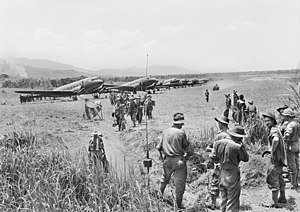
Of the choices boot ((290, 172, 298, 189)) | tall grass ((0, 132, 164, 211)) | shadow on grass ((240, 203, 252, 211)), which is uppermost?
tall grass ((0, 132, 164, 211))

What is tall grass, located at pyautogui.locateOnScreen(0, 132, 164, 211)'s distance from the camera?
15.3ft

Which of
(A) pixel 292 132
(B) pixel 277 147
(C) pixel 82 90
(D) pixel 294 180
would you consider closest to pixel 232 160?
(B) pixel 277 147

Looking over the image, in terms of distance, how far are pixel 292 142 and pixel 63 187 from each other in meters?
4.23

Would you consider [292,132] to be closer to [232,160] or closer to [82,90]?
[232,160]

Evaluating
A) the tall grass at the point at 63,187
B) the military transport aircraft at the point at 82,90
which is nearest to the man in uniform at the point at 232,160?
the tall grass at the point at 63,187

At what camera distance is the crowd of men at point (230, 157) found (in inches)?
199

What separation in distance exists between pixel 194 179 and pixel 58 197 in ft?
14.3

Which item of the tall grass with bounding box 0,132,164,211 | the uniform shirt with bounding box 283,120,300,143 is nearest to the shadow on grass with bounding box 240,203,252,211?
the uniform shirt with bounding box 283,120,300,143

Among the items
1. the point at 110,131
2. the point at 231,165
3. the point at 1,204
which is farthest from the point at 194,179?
the point at 110,131

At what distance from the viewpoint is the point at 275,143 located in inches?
221

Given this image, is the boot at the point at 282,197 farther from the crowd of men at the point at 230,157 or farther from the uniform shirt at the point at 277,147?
the uniform shirt at the point at 277,147

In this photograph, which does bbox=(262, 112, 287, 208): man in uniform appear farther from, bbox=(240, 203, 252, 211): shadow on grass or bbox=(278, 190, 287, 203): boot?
bbox=(240, 203, 252, 211): shadow on grass

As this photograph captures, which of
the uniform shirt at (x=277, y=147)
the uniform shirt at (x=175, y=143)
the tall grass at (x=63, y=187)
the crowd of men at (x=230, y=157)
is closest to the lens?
the tall grass at (x=63, y=187)

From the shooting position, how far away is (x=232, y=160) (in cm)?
496
